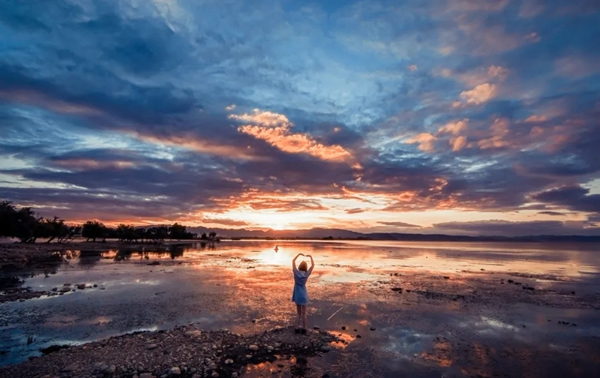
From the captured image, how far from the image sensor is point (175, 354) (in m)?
12.2

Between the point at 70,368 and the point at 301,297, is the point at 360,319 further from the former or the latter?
the point at 70,368

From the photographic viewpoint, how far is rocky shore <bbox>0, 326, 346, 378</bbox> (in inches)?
422

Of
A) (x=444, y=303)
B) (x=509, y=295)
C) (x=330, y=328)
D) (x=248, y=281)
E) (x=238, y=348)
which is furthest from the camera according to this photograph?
(x=248, y=281)

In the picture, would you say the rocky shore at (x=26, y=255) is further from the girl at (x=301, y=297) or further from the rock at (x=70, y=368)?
the girl at (x=301, y=297)

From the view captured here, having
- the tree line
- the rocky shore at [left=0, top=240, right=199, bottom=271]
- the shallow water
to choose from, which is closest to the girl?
the shallow water

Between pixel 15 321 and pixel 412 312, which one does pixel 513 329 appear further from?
pixel 15 321

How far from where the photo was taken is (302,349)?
13.4 metres

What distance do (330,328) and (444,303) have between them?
36.8 ft

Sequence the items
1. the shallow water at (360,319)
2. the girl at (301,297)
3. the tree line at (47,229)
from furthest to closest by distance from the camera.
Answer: the tree line at (47,229)
the girl at (301,297)
the shallow water at (360,319)

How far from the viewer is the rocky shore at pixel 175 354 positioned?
10727mm

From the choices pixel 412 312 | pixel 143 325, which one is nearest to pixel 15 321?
pixel 143 325

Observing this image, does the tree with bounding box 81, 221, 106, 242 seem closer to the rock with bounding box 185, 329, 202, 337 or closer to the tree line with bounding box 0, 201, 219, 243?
the tree line with bounding box 0, 201, 219, 243

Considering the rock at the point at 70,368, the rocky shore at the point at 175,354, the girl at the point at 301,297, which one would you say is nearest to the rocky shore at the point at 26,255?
the rocky shore at the point at 175,354

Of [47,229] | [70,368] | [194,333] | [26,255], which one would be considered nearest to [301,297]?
[194,333]
